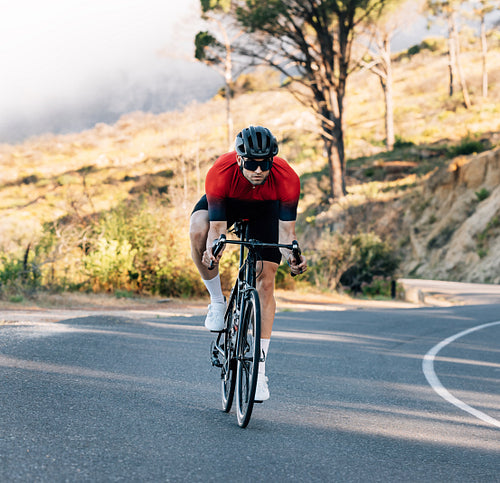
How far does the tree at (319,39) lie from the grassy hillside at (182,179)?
59.6 inches

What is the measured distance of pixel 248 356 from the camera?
4992 millimetres

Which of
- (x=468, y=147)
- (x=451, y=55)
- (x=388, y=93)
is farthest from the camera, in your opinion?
(x=451, y=55)

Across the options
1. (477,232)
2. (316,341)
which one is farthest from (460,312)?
(477,232)

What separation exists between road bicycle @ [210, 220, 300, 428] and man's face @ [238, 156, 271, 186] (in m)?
0.42

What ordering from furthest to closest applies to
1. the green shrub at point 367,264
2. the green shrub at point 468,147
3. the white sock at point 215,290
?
1. the green shrub at point 468,147
2. the green shrub at point 367,264
3. the white sock at point 215,290

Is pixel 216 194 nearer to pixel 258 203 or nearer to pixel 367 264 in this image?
pixel 258 203

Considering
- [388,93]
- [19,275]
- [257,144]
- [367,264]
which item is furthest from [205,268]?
[388,93]

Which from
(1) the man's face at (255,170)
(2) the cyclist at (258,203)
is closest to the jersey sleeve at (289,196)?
(2) the cyclist at (258,203)

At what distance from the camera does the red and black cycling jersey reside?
5.10 m

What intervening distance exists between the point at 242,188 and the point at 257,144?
0.45 m

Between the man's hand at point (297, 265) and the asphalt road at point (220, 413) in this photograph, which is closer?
the asphalt road at point (220, 413)

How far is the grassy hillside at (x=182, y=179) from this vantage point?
1772 centimetres

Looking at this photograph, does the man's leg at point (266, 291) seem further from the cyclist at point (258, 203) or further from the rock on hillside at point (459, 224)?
the rock on hillside at point (459, 224)

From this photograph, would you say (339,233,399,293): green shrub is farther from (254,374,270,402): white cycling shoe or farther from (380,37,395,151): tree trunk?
(380,37,395,151): tree trunk
